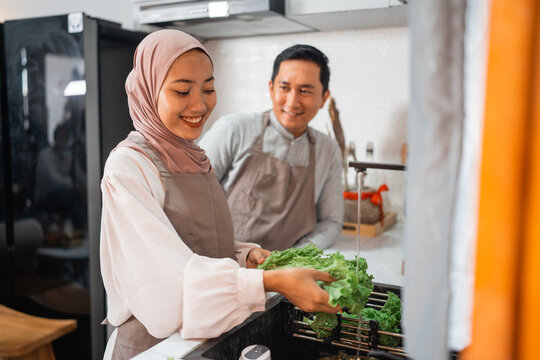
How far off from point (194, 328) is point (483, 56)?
0.83m

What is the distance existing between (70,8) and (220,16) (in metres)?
1.58

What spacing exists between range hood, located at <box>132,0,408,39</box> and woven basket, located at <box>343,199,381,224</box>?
990 mm

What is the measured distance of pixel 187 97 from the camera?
1.30 meters

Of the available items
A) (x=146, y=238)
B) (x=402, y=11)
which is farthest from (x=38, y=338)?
(x=402, y=11)

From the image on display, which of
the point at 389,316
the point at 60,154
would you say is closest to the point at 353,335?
the point at 389,316

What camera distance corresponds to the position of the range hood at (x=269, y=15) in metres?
2.35

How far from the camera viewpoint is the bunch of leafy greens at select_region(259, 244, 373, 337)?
3.54 ft

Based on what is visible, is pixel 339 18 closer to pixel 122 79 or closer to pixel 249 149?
pixel 249 149

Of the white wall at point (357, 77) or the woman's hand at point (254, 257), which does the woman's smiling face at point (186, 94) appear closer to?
the woman's hand at point (254, 257)

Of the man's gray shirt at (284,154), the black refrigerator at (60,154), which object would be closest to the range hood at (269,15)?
the black refrigerator at (60,154)

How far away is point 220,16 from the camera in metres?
2.53

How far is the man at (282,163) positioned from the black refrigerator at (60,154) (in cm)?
64

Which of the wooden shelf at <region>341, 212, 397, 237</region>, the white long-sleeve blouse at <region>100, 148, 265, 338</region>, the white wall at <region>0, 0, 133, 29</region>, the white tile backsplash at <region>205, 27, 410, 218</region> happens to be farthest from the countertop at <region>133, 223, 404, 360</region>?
the white wall at <region>0, 0, 133, 29</region>

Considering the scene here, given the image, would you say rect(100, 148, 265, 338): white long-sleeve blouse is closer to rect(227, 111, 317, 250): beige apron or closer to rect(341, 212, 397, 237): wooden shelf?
rect(227, 111, 317, 250): beige apron
